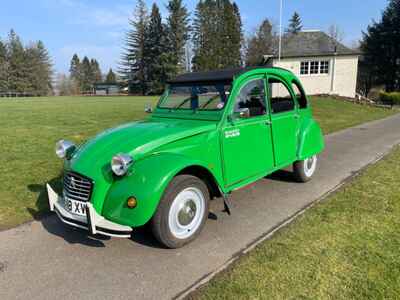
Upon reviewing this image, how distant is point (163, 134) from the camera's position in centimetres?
340

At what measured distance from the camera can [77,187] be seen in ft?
10.4

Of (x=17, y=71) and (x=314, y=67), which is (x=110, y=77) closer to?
(x=17, y=71)

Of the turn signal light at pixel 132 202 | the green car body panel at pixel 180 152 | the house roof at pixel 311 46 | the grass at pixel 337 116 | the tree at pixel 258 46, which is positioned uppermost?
the tree at pixel 258 46

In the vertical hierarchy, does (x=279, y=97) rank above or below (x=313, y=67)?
below

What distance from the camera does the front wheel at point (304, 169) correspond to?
207 inches

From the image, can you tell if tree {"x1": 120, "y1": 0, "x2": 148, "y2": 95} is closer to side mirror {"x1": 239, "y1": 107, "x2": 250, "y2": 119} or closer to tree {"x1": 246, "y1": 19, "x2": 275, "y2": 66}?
tree {"x1": 246, "y1": 19, "x2": 275, "y2": 66}

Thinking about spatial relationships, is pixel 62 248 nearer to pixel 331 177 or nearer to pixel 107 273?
pixel 107 273

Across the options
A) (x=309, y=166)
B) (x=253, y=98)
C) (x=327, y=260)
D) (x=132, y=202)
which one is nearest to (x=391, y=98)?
(x=309, y=166)

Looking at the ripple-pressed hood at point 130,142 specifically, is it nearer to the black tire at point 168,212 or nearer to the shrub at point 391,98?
the black tire at point 168,212

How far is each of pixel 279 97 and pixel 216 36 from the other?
5181cm

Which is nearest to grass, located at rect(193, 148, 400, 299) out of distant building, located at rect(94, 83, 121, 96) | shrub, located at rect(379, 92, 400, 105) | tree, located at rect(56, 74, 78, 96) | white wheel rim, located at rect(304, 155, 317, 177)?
white wheel rim, located at rect(304, 155, 317, 177)

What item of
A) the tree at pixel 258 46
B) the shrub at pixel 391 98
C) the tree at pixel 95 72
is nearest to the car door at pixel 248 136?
the shrub at pixel 391 98

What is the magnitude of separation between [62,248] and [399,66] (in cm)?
4160

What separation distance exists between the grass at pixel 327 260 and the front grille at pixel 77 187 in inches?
60.1
